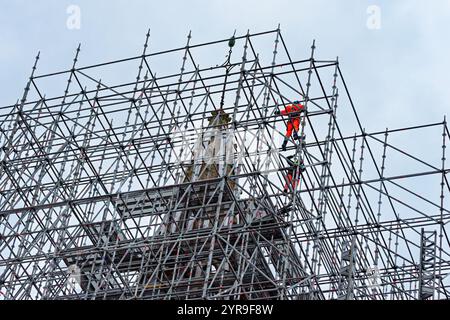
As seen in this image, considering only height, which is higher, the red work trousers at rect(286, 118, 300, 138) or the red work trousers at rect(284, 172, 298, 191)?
the red work trousers at rect(286, 118, 300, 138)

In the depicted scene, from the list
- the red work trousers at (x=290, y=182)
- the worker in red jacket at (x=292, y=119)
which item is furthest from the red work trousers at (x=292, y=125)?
the red work trousers at (x=290, y=182)

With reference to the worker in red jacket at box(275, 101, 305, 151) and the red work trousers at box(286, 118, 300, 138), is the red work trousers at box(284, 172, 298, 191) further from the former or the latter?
the red work trousers at box(286, 118, 300, 138)

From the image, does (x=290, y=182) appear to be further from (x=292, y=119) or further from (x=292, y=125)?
(x=292, y=119)

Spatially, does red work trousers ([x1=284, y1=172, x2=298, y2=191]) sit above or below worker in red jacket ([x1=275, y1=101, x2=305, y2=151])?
below

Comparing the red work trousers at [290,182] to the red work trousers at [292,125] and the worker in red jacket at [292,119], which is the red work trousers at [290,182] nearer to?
the worker in red jacket at [292,119]

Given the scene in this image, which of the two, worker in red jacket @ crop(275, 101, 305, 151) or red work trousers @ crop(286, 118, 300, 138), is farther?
red work trousers @ crop(286, 118, 300, 138)

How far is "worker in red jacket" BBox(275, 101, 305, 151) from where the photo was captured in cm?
3331

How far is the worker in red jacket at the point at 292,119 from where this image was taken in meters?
33.3

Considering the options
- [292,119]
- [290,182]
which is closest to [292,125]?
[292,119]

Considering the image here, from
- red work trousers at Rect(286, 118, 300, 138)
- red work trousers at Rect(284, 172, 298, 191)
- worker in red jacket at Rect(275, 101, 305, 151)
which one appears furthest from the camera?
red work trousers at Rect(286, 118, 300, 138)

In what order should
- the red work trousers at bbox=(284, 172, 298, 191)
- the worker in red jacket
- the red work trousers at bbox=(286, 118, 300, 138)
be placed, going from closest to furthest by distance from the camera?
the red work trousers at bbox=(284, 172, 298, 191) < the worker in red jacket < the red work trousers at bbox=(286, 118, 300, 138)

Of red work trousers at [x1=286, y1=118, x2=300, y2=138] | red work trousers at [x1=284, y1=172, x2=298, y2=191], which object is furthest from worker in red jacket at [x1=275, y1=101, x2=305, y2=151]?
red work trousers at [x1=284, y1=172, x2=298, y2=191]

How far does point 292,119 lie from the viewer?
33.8 m
